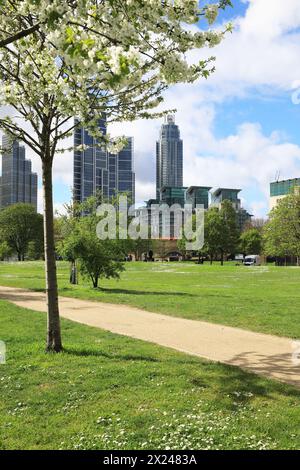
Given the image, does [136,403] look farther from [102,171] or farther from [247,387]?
[102,171]

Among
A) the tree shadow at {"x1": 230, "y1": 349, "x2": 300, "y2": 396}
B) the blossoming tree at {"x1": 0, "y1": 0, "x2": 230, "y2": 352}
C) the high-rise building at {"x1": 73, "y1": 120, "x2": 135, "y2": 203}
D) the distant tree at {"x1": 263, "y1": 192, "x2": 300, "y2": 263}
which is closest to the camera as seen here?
the blossoming tree at {"x1": 0, "y1": 0, "x2": 230, "y2": 352}

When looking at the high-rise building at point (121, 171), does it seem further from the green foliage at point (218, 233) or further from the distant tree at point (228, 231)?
the distant tree at point (228, 231)

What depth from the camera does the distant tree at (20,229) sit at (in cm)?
8469

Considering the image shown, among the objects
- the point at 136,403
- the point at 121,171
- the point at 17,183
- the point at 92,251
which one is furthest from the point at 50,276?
the point at 17,183

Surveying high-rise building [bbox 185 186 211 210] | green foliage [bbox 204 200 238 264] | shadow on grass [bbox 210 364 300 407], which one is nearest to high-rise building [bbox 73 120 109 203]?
green foliage [bbox 204 200 238 264]

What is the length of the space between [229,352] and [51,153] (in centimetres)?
516

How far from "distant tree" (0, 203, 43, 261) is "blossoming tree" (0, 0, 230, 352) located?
253 ft

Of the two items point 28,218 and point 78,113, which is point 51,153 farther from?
point 28,218

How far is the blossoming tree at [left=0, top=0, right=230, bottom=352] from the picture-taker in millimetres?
4477

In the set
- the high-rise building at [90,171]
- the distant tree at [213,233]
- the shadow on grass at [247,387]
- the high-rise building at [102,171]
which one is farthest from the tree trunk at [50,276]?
the distant tree at [213,233]

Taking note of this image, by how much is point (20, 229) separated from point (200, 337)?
258 feet

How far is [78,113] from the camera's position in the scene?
727 cm

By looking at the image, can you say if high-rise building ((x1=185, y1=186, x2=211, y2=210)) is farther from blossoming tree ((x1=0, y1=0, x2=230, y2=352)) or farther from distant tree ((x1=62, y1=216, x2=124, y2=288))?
blossoming tree ((x1=0, y1=0, x2=230, y2=352))

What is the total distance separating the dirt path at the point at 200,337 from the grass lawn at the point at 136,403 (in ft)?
2.17
